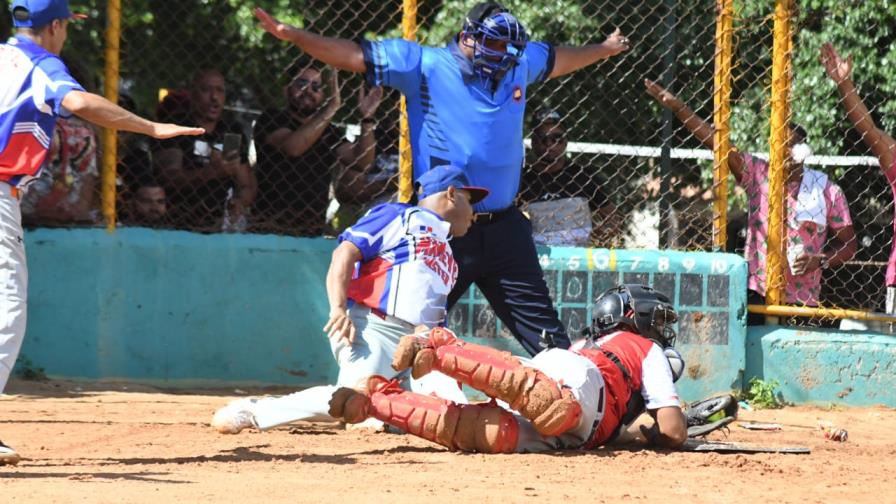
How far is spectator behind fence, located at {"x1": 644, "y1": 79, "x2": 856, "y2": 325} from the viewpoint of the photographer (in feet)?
27.9

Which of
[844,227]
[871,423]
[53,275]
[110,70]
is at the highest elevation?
[110,70]

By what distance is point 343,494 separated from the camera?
4699mm

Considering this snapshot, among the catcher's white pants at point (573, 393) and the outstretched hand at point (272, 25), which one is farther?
the outstretched hand at point (272, 25)

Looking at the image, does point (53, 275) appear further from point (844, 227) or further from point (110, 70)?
point (844, 227)

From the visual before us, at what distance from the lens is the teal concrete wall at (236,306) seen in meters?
8.21

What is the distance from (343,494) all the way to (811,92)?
19.7 feet

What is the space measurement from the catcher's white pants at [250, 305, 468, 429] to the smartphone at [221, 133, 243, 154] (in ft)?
8.24

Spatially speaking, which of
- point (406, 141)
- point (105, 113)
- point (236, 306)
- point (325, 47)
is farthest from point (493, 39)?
point (236, 306)

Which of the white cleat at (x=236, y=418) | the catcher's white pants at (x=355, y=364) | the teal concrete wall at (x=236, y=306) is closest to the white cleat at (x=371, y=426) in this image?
the catcher's white pants at (x=355, y=364)

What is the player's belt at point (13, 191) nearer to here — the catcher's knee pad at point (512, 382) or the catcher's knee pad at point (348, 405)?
the catcher's knee pad at point (348, 405)

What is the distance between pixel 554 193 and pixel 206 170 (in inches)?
86.3

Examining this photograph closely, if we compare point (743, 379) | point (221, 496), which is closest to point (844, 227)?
point (743, 379)

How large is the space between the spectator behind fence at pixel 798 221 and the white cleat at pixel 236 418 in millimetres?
3677

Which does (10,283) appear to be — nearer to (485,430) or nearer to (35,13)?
(35,13)
